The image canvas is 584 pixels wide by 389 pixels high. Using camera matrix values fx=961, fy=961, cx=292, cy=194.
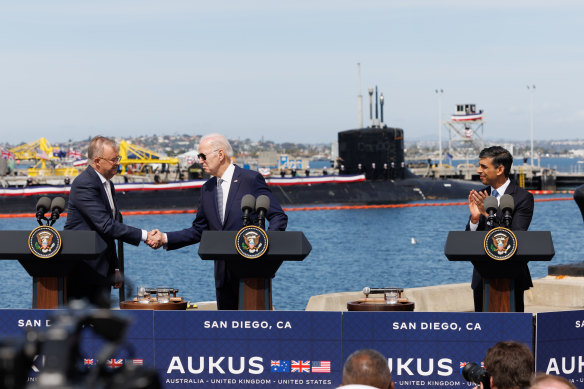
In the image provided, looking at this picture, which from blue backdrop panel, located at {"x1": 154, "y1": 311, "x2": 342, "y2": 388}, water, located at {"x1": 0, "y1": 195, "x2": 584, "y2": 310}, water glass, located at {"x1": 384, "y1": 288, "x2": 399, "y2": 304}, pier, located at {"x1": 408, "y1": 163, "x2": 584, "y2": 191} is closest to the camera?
blue backdrop panel, located at {"x1": 154, "y1": 311, "x2": 342, "y2": 388}

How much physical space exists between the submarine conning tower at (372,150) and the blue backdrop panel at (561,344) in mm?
60035

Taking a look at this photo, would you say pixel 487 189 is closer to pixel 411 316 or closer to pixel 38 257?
pixel 411 316

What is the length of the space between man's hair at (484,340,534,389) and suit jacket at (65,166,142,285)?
3.80 m

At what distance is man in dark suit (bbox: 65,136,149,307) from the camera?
24.5ft

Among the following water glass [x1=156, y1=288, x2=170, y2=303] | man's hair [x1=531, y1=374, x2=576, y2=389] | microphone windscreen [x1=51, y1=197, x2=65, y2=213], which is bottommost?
water glass [x1=156, y1=288, x2=170, y2=303]

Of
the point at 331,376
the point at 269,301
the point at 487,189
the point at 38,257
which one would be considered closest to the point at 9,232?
the point at 38,257

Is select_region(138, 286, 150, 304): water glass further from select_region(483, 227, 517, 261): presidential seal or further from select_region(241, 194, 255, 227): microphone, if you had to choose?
select_region(483, 227, 517, 261): presidential seal

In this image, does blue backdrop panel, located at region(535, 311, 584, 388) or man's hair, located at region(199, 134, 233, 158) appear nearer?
blue backdrop panel, located at region(535, 311, 584, 388)

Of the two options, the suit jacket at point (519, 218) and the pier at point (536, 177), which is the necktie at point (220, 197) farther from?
the pier at point (536, 177)

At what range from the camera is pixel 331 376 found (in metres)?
6.90

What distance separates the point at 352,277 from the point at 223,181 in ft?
98.7

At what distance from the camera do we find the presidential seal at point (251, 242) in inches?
280

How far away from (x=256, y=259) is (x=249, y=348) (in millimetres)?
691

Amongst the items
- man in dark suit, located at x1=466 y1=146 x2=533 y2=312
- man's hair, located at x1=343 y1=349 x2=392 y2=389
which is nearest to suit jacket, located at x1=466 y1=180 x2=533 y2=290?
man in dark suit, located at x1=466 y1=146 x2=533 y2=312
